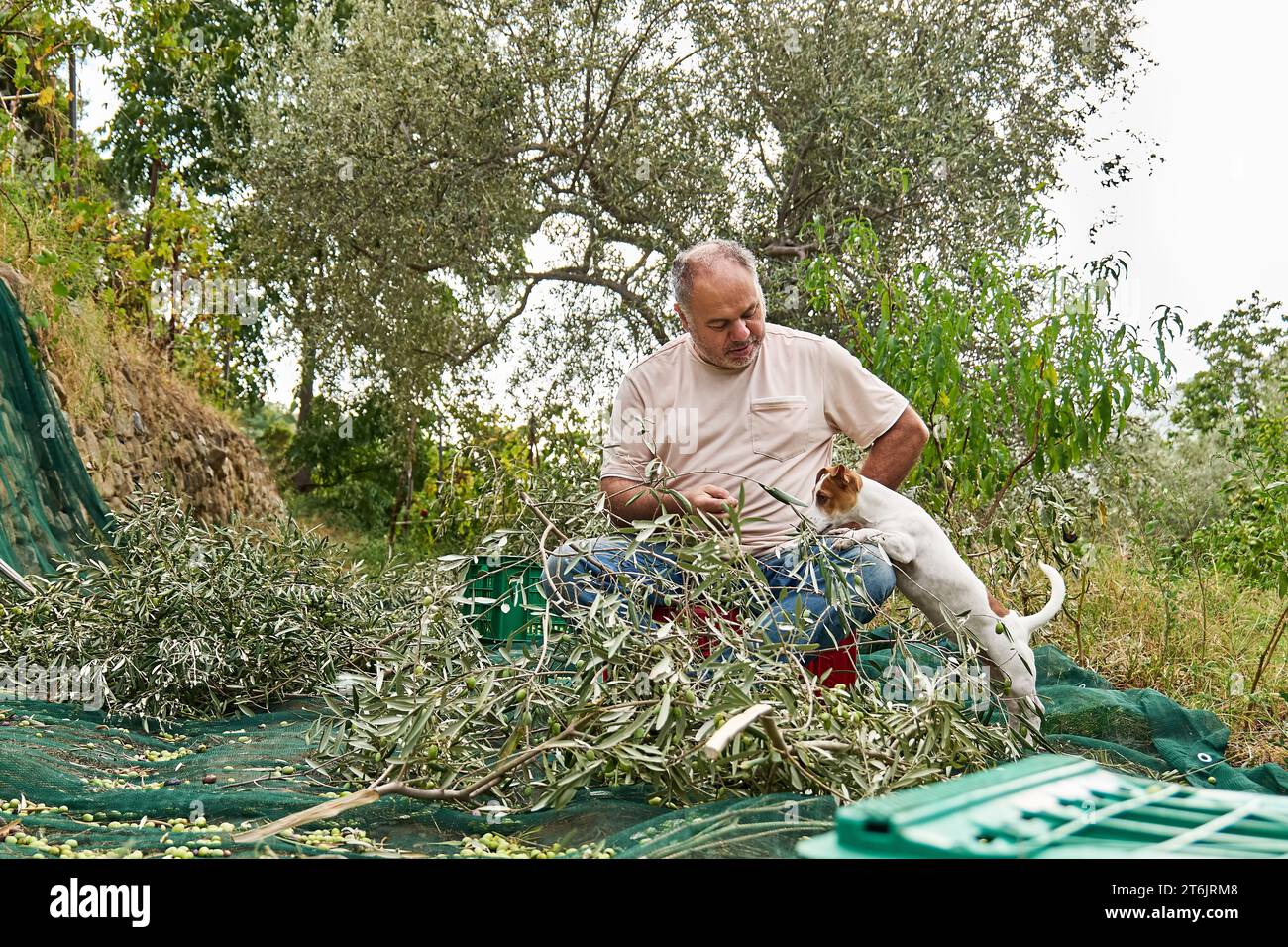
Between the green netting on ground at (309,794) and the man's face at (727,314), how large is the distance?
4.14 feet

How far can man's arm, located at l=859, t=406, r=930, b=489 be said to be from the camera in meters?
3.66

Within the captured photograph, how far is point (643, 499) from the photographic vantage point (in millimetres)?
3459

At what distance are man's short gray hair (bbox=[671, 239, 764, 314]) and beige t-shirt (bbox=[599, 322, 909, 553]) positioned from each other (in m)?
0.24

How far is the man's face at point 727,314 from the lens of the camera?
11.4ft

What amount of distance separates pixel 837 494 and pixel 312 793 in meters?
1.60

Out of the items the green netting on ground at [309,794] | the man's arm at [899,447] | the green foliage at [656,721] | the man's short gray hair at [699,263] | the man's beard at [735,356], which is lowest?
the green netting on ground at [309,794]

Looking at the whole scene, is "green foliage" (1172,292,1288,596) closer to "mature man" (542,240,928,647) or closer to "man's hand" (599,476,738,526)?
"mature man" (542,240,928,647)

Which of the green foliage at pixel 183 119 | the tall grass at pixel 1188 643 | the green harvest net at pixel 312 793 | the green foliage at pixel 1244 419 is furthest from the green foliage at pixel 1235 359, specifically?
the green foliage at pixel 183 119

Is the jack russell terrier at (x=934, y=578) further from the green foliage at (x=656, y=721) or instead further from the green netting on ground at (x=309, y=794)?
the green netting on ground at (x=309, y=794)

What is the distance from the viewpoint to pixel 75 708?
3836 millimetres

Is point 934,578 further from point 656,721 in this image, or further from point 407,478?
point 407,478

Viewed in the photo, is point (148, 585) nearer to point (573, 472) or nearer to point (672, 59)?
point (573, 472)

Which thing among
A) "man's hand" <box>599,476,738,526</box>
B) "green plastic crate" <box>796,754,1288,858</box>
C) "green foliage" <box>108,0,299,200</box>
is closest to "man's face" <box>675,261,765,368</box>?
"man's hand" <box>599,476,738,526</box>

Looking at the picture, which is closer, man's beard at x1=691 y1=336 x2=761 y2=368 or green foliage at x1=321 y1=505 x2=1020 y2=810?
green foliage at x1=321 y1=505 x2=1020 y2=810
